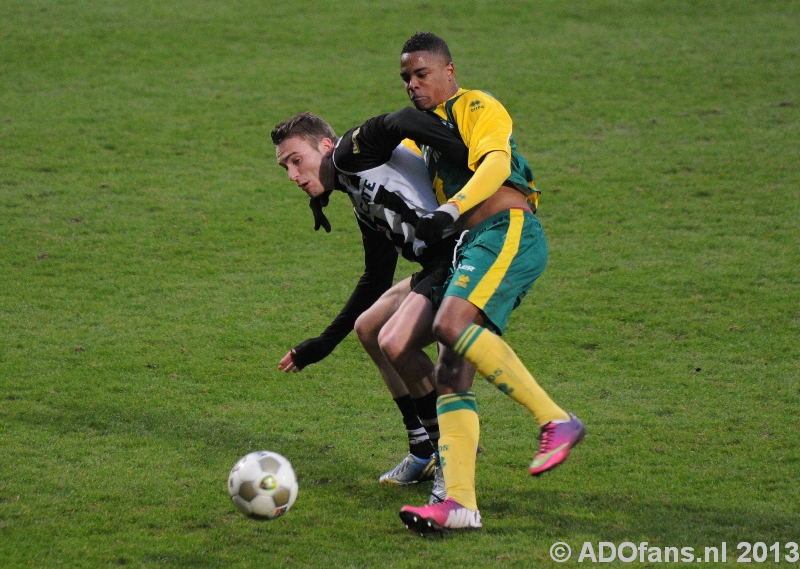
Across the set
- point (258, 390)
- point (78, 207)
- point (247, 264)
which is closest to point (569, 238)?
point (247, 264)

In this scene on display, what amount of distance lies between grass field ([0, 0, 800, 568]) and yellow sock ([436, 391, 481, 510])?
0.24 metres

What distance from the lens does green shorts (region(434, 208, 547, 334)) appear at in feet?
14.2

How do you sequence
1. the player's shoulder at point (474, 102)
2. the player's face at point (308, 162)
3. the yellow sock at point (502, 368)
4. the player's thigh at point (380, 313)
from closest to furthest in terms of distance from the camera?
the yellow sock at point (502, 368) < the player's shoulder at point (474, 102) < the player's face at point (308, 162) < the player's thigh at point (380, 313)

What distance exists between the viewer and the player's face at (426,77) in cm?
465

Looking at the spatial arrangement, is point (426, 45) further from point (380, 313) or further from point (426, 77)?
point (380, 313)

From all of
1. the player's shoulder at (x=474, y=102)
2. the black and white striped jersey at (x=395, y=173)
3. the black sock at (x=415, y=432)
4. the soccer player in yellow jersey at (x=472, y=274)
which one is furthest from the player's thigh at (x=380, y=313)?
the player's shoulder at (x=474, y=102)

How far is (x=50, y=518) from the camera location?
14.5 feet

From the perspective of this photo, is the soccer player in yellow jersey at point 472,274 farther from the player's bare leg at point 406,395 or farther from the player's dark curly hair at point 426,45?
the player's bare leg at point 406,395

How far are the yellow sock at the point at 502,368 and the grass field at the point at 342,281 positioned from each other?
1.94 feet

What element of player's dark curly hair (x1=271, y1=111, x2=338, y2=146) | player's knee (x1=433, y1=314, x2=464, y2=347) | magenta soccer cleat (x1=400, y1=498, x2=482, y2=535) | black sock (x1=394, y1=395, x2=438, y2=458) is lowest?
magenta soccer cleat (x1=400, y1=498, x2=482, y2=535)

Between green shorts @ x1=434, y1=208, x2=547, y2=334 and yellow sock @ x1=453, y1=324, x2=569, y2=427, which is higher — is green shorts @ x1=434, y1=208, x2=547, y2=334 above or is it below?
above

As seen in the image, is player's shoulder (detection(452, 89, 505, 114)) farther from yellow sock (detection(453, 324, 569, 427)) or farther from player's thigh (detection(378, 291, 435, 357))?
yellow sock (detection(453, 324, 569, 427))

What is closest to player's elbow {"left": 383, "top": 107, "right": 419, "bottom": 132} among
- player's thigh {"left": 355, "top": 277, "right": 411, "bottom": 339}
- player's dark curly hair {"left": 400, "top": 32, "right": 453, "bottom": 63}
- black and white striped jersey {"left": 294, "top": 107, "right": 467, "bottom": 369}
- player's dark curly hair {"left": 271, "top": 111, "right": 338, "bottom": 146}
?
black and white striped jersey {"left": 294, "top": 107, "right": 467, "bottom": 369}

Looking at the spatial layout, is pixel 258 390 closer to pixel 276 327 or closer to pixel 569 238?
pixel 276 327
